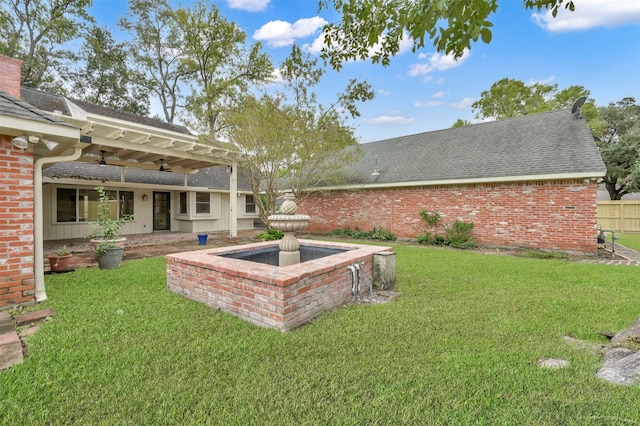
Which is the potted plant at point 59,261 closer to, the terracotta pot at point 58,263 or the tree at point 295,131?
the terracotta pot at point 58,263

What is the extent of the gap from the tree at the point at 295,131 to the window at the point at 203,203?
4103 mm

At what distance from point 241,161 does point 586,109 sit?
27.7 meters

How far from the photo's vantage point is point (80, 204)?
11547 mm

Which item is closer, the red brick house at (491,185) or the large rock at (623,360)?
the large rock at (623,360)

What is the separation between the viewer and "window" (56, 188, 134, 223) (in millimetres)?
11055

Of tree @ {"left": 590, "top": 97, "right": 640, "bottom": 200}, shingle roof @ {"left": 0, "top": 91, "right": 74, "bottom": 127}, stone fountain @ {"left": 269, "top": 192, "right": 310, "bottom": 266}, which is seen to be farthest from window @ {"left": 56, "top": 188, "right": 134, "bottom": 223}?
tree @ {"left": 590, "top": 97, "right": 640, "bottom": 200}

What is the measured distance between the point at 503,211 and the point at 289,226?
8.64 metres

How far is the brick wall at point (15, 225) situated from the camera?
3.87 m

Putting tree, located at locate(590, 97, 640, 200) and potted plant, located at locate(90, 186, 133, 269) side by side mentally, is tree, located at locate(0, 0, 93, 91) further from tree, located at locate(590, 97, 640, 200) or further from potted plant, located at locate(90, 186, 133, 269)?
tree, located at locate(590, 97, 640, 200)

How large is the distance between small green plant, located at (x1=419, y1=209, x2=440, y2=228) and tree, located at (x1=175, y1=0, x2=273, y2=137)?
14820 mm

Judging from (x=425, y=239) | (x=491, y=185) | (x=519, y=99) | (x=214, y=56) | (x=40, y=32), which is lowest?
(x=425, y=239)

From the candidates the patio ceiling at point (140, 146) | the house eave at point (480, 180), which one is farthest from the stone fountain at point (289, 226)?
the house eave at point (480, 180)

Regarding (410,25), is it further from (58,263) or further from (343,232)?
(343,232)

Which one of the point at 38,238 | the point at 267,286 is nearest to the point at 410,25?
the point at 267,286
